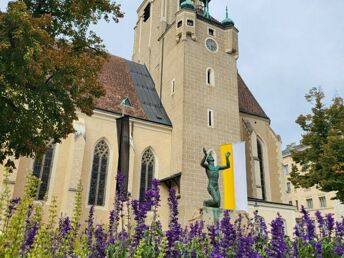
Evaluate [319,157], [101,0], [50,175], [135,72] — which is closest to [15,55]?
[101,0]

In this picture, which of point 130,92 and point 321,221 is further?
point 130,92

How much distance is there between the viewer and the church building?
1836cm

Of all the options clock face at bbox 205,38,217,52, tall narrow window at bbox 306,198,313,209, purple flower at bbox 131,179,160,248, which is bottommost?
purple flower at bbox 131,179,160,248

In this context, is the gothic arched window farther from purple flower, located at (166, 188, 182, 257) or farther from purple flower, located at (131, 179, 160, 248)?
purple flower, located at (131, 179, 160, 248)

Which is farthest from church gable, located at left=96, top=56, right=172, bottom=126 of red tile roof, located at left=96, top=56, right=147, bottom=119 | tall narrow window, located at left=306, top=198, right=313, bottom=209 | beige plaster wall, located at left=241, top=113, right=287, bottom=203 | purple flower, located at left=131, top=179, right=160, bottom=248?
tall narrow window, located at left=306, top=198, right=313, bottom=209

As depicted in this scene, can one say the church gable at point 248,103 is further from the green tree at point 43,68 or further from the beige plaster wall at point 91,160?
the green tree at point 43,68

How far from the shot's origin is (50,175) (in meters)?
18.1

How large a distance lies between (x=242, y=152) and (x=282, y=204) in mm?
7131

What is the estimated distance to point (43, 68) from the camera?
9328 millimetres

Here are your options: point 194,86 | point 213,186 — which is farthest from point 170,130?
point 213,186

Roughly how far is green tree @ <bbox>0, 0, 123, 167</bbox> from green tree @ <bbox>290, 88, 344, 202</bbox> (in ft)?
36.1

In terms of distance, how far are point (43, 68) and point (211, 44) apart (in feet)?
56.9

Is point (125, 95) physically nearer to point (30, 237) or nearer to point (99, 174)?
point (99, 174)

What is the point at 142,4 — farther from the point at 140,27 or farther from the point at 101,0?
the point at 101,0
